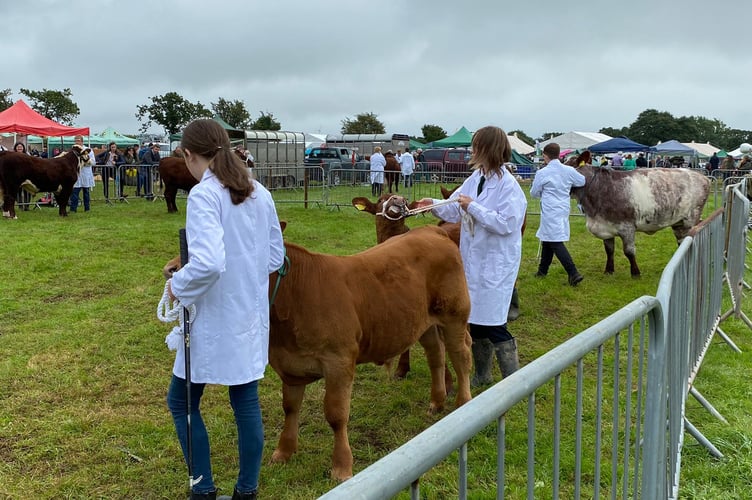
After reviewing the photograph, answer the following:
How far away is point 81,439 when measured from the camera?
13.8ft

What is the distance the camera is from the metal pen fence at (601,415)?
1.20 metres

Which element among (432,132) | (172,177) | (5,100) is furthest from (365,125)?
(172,177)

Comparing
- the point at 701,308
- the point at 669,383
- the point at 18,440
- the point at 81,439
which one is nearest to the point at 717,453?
the point at 701,308

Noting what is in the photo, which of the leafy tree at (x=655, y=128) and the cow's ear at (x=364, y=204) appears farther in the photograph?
the leafy tree at (x=655, y=128)

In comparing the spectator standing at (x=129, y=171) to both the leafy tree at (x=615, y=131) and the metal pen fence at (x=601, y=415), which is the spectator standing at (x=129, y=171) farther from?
the leafy tree at (x=615, y=131)

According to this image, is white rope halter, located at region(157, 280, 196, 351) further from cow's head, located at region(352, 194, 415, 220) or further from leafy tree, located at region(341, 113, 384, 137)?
leafy tree, located at region(341, 113, 384, 137)

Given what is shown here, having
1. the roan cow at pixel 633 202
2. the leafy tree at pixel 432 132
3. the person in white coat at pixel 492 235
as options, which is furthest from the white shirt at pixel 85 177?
the leafy tree at pixel 432 132

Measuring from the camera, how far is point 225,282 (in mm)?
2947

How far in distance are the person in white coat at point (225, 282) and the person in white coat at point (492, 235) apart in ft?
6.68

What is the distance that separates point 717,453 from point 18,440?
449 cm

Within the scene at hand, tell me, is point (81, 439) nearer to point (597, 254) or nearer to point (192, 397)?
point (192, 397)

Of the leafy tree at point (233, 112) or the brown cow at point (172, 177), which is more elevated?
the leafy tree at point (233, 112)

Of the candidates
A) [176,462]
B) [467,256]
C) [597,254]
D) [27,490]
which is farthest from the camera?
[597,254]

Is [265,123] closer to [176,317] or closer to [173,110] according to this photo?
[173,110]
